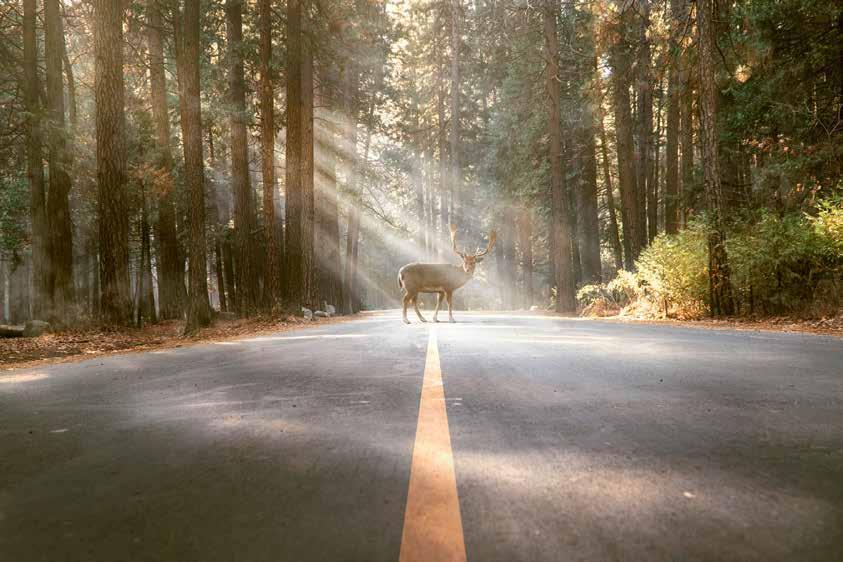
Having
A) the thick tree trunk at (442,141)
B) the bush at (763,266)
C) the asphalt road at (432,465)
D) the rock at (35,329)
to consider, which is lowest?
the asphalt road at (432,465)

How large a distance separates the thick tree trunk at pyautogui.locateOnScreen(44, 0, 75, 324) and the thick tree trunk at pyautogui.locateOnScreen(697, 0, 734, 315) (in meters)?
14.5

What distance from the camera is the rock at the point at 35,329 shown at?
13156mm

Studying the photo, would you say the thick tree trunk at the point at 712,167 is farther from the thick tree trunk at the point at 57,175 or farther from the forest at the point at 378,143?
the thick tree trunk at the point at 57,175

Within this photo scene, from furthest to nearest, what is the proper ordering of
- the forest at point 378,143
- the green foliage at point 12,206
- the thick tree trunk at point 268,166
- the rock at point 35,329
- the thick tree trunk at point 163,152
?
1. the green foliage at point 12,206
2. the thick tree trunk at point 163,152
3. the thick tree trunk at point 268,166
4. the forest at point 378,143
5. the rock at point 35,329

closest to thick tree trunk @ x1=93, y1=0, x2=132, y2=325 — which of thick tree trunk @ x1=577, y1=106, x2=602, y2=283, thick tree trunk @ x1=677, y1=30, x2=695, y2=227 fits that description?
thick tree trunk @ x1=677, y1=30, x2=695, y2=227

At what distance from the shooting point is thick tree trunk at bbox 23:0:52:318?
14.9 m

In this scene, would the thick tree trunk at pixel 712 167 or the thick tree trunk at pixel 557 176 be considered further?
the thick tree trunk at pixel 557 176

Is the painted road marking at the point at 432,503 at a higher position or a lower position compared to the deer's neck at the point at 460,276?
lower

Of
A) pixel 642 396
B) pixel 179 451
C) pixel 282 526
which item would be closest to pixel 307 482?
pixel 282 526

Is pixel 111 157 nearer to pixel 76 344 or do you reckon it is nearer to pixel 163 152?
pixel 76 344

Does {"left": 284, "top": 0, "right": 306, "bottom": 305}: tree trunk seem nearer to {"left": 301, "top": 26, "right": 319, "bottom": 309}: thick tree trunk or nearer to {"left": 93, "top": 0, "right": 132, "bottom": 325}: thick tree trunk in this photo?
{"left": 301, "top": 26, "right": 319, "bottom": 309}: thick tree trunk

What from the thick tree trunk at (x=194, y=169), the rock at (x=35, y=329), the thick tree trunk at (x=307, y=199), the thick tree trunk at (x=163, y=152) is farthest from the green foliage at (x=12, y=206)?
the rock at (x=35, y=329)

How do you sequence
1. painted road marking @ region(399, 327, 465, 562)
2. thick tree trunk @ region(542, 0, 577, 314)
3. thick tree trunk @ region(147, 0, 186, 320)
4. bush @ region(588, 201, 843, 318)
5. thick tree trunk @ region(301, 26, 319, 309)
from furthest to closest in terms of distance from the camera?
thick tree trunk @ region(542, 0, 577, 314) → thick tree trunk @ region(147, 0, 186, 320) → thick tree trunk @ region(301, 26, 319, 309) → bush @ region(588, 201, 843, 318) → painted road marking @ region(399, 327, 465, 562)

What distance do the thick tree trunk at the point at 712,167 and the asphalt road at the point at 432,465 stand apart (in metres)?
8.61
